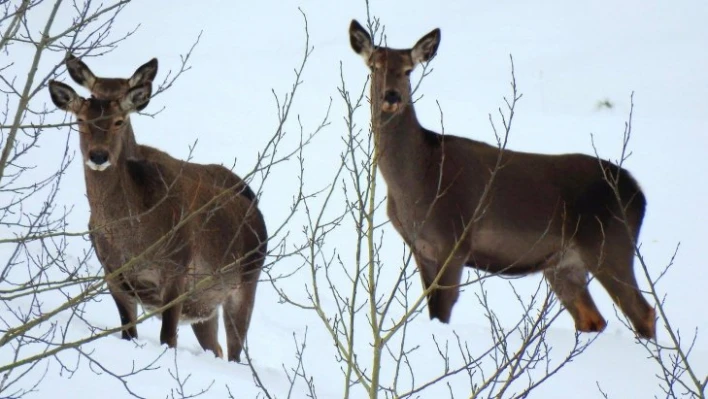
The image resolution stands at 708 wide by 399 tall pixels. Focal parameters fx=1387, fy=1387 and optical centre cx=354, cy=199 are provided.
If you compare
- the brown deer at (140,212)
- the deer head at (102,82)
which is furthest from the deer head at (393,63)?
the deer head at (102,82)

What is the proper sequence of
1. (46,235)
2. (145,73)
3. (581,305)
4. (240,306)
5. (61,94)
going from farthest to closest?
(581,305), (240,306), (145,73), (61,94), (46,235)

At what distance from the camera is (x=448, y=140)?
11305 millimetres

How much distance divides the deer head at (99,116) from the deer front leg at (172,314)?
943 mm

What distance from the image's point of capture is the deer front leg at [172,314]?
9.41m

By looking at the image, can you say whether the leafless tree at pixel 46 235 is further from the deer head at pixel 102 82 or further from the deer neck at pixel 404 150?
the deer neck at pixel 404 150

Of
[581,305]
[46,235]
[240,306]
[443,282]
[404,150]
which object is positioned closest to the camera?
[46,235]

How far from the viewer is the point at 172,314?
9.48m

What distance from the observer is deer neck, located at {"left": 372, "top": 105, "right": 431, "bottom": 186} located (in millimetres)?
10836

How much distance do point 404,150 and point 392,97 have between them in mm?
951

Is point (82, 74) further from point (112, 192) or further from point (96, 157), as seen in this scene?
point (96, 157)

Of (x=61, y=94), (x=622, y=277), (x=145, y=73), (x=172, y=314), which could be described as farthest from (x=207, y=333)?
(x=622, y=277)

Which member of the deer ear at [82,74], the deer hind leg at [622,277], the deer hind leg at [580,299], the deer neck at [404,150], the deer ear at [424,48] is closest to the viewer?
the deer ear at [82,74]

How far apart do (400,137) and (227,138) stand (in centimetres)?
1253

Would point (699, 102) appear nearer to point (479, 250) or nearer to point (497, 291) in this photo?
point (497, 291)
